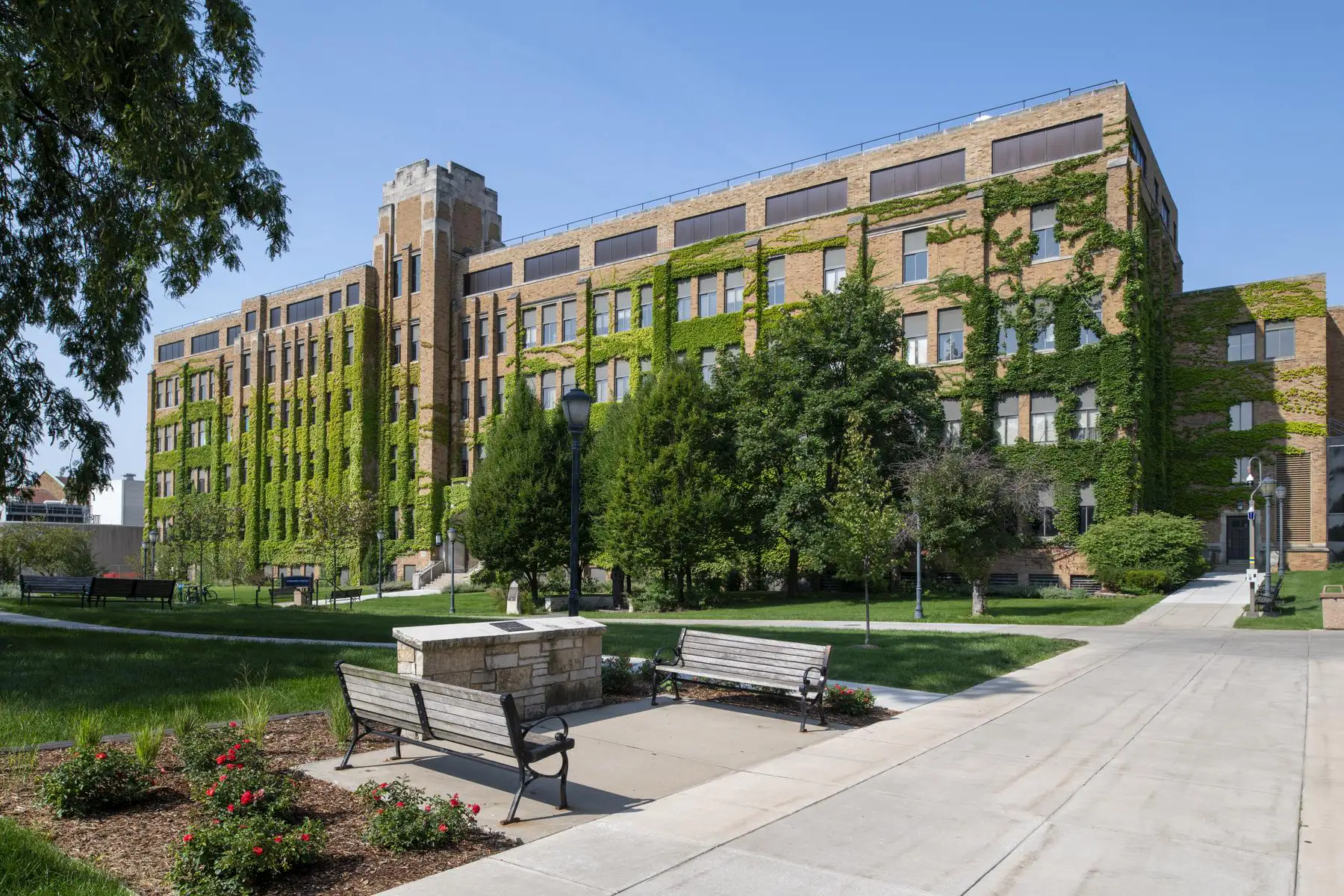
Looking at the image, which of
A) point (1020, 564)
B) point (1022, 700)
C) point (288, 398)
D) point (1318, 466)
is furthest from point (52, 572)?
point (1318, 466)

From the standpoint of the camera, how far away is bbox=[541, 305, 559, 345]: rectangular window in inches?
2041

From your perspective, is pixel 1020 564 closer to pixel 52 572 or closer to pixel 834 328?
pixel 834 328

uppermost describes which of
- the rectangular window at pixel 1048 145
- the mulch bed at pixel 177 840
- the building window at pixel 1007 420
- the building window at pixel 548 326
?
the rectangular window at pixel 1048 145

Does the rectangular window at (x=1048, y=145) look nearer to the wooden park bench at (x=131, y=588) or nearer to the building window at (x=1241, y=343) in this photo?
the building window at (x=1241, y=343)

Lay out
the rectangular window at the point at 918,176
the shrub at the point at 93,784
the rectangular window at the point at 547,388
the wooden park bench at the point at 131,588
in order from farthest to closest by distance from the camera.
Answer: the rectangular window at the point at 547,388 < the rectangular window at the point at 918,176 < the wooden park bench at the point at 131,588 < the shrub at the point at 93,784

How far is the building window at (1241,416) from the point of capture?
1542 inches

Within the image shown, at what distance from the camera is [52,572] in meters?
44.9

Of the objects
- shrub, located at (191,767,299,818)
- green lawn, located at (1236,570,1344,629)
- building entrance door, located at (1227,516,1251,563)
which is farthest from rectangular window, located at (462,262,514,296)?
shrub, located at (191,767,299,818)

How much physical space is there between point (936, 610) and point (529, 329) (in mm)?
32783

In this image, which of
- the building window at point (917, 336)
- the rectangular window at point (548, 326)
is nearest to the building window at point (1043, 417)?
the building window at point (917, 336)

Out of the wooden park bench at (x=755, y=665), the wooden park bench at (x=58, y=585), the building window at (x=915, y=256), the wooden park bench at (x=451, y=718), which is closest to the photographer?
the wooden park bench at (x=451, y=718)

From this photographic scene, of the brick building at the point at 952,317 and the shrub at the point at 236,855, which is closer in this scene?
the shrub at the point at 236,855

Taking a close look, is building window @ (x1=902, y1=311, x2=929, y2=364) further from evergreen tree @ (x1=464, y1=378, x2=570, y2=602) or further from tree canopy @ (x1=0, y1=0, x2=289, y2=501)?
tree canopy @ (x1=0, y1=0, x2=289, y2=501)

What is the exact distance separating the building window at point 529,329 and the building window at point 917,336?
22.5m
